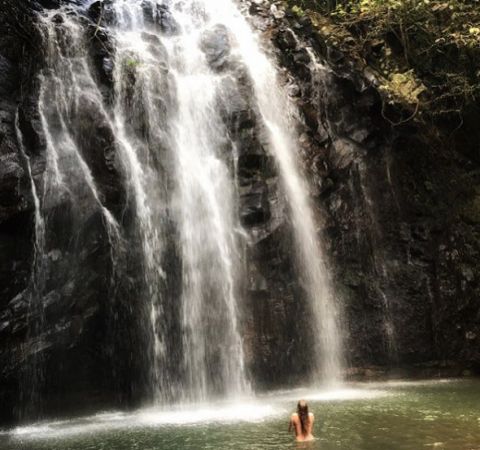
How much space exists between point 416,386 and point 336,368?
2.23 meters

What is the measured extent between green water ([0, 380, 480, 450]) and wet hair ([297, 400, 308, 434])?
0.91 ft

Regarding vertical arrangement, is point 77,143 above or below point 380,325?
above

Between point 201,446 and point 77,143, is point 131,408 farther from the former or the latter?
point 77,143

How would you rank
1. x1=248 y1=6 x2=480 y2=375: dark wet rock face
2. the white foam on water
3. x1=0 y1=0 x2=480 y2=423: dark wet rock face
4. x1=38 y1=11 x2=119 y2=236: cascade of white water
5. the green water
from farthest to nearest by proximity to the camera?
1. x1=248 y1=6 x2=480 y2=375: dark wet rock face
2. x1=38 y1=11 x2=119 y2=236: cascade of white water
3. x1=0 y1=0 x2=480 y2=423: dark wet rock face
4. the white foam on water
5. the green water

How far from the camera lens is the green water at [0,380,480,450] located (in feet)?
28.2

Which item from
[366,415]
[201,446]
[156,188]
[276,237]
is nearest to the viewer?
[201,446]

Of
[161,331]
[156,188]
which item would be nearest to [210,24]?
[156,188]

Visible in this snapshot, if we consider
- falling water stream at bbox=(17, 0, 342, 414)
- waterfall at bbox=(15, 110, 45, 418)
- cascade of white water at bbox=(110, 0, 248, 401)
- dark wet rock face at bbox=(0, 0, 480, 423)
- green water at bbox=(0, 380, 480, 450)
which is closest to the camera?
green water at bbox=(0, 380, 480, 450)

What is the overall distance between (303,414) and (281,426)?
148cm

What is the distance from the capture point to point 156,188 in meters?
14.2

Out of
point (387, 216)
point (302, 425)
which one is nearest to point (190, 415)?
point (302, 425)

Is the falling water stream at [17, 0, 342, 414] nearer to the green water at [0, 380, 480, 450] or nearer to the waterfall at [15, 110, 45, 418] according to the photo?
the waterfall at [15, 110, 45, 418]

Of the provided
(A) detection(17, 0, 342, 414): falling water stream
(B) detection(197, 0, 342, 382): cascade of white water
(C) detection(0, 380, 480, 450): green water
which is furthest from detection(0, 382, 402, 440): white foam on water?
(B) detection(197, 0, 342, 382): cascade of white water

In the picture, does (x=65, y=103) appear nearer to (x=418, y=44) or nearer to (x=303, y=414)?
(x=303, y=414)
